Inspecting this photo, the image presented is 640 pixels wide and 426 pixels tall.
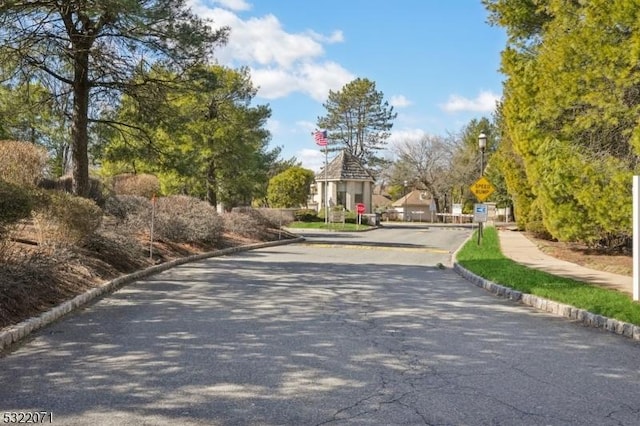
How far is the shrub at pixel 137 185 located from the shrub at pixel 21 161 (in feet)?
22.8

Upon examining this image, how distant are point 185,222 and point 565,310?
12895 mm

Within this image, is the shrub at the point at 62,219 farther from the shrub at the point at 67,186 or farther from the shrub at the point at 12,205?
the shrub at the point at 67,186

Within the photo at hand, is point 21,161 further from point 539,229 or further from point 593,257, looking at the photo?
point 539,229

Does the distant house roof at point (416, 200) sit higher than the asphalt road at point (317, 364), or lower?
higher

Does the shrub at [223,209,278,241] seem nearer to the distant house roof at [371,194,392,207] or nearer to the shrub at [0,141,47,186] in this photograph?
the shrub at [0,141,47,186]

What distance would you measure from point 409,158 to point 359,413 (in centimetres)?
7127

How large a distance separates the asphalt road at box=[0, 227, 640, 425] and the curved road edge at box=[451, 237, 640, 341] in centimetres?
28

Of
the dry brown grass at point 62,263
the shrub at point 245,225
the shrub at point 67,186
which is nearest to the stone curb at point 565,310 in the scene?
the dry brown grass at point 62,263

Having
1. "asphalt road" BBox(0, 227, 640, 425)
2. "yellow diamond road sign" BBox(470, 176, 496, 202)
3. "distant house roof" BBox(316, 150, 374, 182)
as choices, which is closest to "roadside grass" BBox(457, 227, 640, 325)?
"asphalt road" BBox(0, 227, 640, 425)

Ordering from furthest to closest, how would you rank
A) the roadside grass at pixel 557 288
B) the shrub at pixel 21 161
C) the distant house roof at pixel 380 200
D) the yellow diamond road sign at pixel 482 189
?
the distant house roof at pixel 380 200 < the yellow diamond road sign at pixel 482 189 < the shrub at pixel 21 161 < the roadside grass at pixel 557 288

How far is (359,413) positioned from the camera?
458 centimetres

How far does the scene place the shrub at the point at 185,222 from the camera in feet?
59.7

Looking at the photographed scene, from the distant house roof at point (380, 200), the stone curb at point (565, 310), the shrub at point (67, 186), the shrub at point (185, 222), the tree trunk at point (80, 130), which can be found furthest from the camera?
the distant house roof at point (380, 200)

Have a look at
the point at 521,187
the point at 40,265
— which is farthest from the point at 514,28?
the point at 40,265
